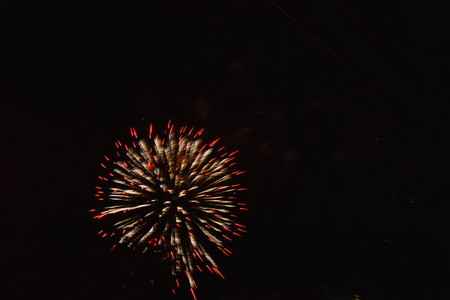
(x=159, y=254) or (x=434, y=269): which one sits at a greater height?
(x=159, y=254)

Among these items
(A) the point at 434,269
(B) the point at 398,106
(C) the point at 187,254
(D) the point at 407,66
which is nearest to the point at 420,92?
(B) the point at 398,106

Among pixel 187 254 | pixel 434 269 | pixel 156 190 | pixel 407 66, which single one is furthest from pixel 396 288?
pixel 407 66

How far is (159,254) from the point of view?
12.4 metres

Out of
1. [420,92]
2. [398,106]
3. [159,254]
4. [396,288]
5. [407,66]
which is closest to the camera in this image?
[407,66]

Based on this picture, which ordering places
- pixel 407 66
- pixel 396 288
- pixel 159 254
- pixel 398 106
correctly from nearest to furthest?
pixel 407 66
pixel 398 106
pixel 159 254
pixel 396 288

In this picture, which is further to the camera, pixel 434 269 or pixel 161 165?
pixel 434 269

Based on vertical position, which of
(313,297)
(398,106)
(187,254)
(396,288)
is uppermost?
(398,106)

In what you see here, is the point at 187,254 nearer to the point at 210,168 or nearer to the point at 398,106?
the point at 210,168

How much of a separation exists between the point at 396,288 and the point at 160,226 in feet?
65.8

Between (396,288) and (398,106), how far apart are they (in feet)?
68.1

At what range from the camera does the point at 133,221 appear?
1255 centimetres

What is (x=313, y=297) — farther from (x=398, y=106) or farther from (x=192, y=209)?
(x=398, y=106)

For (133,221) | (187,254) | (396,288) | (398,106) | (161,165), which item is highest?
(161,165)

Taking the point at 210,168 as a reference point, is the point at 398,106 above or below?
below
